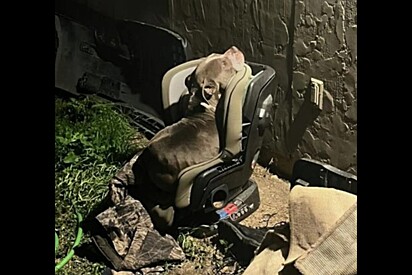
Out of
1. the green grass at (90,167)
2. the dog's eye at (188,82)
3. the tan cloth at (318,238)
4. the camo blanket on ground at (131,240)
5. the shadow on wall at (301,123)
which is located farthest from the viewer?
the shadow on wall at (301,123)

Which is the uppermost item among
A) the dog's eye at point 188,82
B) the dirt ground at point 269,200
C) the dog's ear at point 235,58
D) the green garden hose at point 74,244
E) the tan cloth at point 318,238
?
the tan cloth at point 318,238

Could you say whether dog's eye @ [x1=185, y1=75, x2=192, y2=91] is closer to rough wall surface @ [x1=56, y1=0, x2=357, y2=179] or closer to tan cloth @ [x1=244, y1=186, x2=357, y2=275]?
rough wall surface @ [x1=56, y1=0, x2=357, y2=179]

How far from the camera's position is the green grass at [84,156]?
2.73 meters

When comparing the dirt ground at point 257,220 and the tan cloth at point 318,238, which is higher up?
the tan cloth at point 318,238

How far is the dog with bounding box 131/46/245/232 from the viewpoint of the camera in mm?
2523

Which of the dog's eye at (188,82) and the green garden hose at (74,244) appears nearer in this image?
the green garden hose at (74,244)

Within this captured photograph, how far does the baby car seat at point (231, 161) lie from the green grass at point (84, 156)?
411 mm

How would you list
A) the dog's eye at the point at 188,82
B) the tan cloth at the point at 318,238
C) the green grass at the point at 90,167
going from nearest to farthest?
1. the tan cloth at the point at 318,238
2. the green grass at the point at 90,167
3. the dog's eye at the point at 188,82

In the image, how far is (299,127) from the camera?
2871mm

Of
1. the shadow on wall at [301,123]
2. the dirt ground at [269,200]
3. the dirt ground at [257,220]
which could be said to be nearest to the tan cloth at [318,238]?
the dirt ground at [257,220]

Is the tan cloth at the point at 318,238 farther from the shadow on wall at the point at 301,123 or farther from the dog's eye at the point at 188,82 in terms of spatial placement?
the shadow on wall at the point at 301,123

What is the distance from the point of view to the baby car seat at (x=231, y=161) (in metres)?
2.47
